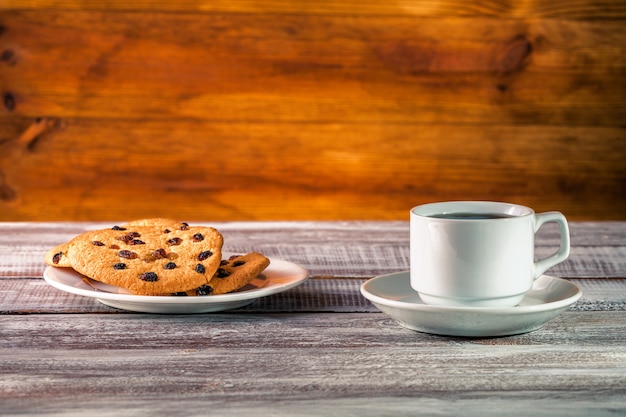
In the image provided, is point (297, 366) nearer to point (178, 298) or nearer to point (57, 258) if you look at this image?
point (178, 298)

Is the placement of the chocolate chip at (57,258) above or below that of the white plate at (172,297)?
above

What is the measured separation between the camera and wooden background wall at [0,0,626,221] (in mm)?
2355

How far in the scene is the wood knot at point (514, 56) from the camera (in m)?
2.41

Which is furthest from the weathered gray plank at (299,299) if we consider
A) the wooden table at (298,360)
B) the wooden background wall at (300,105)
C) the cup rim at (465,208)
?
the wooden background wall at (300,105)

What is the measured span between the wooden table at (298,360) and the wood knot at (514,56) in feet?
5.20

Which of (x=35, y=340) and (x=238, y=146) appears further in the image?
(x=238, y=146)

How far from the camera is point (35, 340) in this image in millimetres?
→ 679

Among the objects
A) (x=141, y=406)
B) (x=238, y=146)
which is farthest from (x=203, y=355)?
(x=238, y=146)

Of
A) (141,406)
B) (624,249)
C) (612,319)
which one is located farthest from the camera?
(624,249)

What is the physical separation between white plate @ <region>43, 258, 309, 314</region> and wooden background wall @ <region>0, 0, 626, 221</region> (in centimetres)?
159

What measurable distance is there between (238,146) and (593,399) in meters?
1.93

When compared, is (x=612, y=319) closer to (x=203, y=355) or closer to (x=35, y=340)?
(x=203, y=355)

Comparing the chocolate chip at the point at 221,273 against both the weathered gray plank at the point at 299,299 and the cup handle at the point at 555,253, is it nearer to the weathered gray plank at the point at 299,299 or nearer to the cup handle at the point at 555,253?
the weathered gray plank at the point at 299,299

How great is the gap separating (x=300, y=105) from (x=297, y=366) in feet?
5.98
